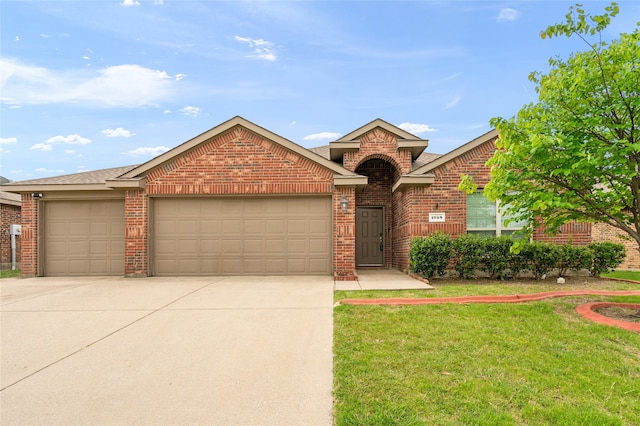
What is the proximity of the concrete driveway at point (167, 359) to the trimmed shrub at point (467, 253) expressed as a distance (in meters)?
4.01

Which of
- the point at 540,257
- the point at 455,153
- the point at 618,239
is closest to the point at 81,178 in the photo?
the point at 455,153

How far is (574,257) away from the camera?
9.27m

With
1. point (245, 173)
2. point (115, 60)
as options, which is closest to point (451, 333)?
point (245, 173)

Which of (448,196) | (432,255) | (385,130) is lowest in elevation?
(432,255)

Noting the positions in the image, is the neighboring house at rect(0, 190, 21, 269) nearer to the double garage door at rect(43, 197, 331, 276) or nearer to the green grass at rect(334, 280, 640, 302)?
the double garage door at rect(43, 197, 331, 276)

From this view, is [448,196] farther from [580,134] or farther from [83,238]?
[83,238]

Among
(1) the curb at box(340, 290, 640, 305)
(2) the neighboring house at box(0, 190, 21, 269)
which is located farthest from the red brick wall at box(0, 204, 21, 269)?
(1) the curb at box(340, 290, 640, 305)

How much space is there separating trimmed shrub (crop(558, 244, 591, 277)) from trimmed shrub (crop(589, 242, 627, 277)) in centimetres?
23

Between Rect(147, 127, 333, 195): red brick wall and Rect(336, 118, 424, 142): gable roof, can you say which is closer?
Rect(147, 127, 333, 195): red brick wall

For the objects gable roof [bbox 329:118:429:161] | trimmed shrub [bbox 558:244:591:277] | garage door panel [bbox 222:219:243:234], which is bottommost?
trimmed shrub [bbox 558:244:591:277]

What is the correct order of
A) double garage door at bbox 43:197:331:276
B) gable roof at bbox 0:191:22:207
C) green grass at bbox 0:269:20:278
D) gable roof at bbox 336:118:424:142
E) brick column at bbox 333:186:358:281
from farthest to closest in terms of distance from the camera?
gable roof at bbox 0:191:22:207 < gable roof at bbox 336:118:424:142 < green grass at bbox 0:269:20:278 < double garage door at bbox 43:197:331:276 < brick column at bbox 333:186:358:281

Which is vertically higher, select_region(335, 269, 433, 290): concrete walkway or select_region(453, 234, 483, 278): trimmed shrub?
select_region(453, 234, 483, 278): trimmed shrub

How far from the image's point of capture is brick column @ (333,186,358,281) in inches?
381

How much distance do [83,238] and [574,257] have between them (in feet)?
49.0
